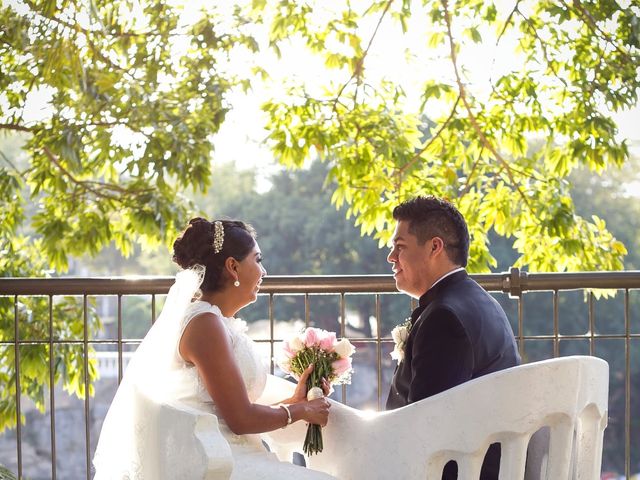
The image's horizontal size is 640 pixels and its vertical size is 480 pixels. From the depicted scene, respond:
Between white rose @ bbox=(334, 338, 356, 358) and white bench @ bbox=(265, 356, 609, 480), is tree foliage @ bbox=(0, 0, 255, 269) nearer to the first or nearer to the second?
white rose @ bbox=(334, 338, 356, 358)

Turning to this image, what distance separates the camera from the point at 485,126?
329 inches

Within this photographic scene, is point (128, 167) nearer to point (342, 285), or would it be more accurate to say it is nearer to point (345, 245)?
point (342, 285)

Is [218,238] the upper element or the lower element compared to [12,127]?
lower

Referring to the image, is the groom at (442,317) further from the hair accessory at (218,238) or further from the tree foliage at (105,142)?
the tree foliage at (105,142)

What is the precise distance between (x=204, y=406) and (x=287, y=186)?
43450 millimetres

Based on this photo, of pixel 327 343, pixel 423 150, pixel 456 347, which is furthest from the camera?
pixel 423 150

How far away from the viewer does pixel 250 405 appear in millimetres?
2803

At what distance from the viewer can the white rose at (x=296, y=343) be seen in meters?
2.93

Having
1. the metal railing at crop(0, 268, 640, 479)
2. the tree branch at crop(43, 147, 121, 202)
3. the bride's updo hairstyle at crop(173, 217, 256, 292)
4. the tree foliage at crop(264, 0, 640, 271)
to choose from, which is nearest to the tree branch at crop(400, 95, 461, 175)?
the tree foliage at crop(264, 0, 640, 271)

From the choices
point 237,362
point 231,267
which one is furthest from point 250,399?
point 231,267

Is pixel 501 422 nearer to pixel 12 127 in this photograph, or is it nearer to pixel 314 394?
pixel 314 394

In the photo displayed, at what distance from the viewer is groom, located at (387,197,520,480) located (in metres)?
2.59

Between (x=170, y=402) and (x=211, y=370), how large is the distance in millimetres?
207

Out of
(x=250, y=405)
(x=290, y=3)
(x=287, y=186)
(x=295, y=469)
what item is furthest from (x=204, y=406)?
(x=287, y=186)
